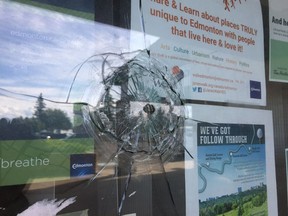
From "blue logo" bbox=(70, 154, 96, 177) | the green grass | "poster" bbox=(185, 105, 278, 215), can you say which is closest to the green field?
"blue logo" bbox=(70, 154, 96, 177)

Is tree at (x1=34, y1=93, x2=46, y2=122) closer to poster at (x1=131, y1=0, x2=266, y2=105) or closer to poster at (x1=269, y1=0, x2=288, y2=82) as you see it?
poster at (x1=131, y1=0, x2=266, y2=105)

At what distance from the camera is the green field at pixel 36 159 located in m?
1.19

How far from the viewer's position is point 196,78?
71.1 inches

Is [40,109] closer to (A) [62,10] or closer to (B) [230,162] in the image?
(A) [62,10]

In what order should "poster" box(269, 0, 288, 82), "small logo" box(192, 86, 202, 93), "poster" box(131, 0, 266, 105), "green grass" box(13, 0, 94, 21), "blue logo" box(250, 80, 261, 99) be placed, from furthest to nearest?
"poster" box(269, 0, 288, 82) < "blue logo" box(250, 80, 261, 99) < "small logo" box(192, 86, 202, 93) < "poster" box(131, 0, 266, 105) < "green grass" box(13, 0, 94, 21)

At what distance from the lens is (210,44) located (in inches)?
75.0

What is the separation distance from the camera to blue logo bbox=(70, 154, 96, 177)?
1354 millimetres

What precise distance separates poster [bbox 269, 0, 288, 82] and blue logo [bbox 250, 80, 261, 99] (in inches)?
5.6

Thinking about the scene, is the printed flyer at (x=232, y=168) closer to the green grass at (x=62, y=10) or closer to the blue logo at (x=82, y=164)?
the blue logo at (x=82, y=164)

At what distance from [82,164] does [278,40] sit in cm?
156

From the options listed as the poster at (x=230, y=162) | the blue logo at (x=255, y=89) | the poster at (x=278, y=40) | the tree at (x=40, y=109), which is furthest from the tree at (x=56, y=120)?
the poster at (x=278, y=40)

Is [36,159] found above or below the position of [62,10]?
below

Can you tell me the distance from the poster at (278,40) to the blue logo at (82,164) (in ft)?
4.34

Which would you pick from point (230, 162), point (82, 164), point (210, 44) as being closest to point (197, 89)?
point (210, 44)
